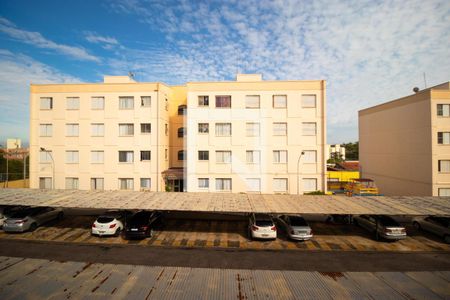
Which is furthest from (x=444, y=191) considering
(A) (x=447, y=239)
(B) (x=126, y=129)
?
(B) (x=126, y=129)

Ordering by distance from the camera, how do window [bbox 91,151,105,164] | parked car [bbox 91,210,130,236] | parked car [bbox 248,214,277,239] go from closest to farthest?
parked car [bbox 248,214,277,239]
parked car [bbox 91,210,130,236]
window [bbox 91,151,105,164]

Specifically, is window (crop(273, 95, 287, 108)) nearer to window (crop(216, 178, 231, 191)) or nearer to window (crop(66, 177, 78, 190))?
window (crop(216, 178, 231, 191))

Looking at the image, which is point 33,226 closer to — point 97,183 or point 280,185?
point 97,183

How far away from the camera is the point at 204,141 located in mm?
27484

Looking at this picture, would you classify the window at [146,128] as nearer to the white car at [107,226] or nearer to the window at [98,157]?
the window at [98,157]

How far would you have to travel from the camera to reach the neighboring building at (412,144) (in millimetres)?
26656

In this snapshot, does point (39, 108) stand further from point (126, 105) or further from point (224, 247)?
point (224, 247)

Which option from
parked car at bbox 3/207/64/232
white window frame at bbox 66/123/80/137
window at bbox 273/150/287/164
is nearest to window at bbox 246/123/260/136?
window at bbox 273/150/287/164

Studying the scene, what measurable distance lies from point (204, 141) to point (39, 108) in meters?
21.4

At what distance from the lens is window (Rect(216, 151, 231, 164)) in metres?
27.3

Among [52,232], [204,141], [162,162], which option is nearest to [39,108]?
[162,162]

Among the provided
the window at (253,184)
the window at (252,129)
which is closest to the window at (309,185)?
the window at (253,184)

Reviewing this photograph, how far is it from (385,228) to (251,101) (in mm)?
17960

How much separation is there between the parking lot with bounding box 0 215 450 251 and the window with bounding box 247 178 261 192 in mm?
7277
